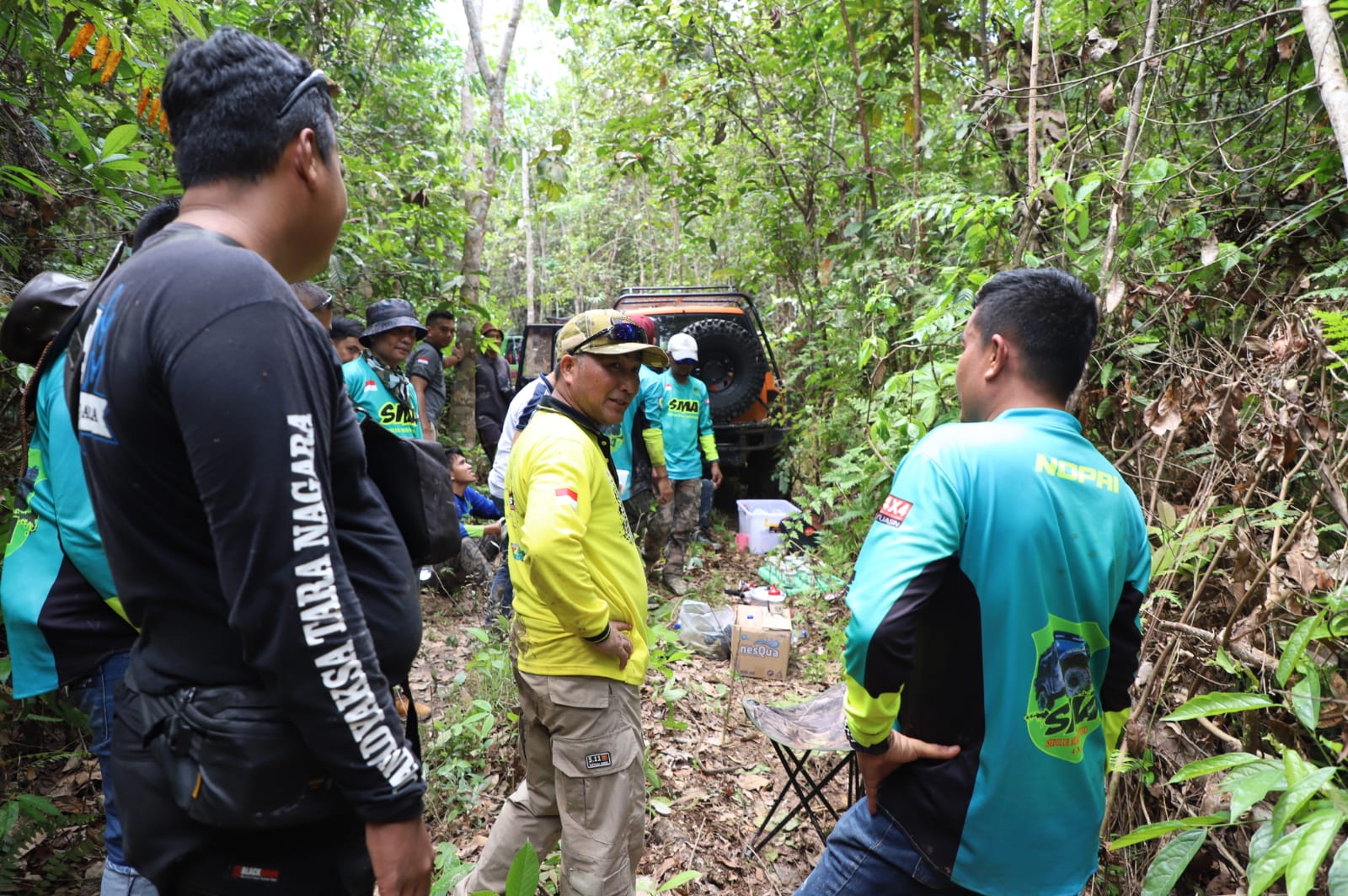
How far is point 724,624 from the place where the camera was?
211 inches

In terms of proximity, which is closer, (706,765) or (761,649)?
(706,765)

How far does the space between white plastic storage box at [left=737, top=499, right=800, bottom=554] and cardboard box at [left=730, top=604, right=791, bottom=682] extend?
2059 millimetres

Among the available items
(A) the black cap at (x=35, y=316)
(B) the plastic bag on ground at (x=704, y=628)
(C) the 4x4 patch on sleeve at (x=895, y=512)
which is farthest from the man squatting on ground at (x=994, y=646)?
(B) the plastic bag on ground at (x=704, y=628)

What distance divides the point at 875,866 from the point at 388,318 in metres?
4.16

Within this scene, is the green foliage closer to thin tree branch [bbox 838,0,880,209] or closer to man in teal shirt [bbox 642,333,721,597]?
man in teal shirt [bbox 642,333,721,597]

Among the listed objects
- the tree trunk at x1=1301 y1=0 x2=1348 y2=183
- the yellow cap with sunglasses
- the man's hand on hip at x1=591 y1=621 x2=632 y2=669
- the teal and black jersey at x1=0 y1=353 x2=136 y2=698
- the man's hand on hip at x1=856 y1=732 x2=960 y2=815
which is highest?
the tree trunk at x1=1301 y1=0 x2=1348 y2=183

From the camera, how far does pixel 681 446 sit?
6754 millimetres

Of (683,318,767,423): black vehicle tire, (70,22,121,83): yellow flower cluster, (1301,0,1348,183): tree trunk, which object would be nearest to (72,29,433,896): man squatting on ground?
(70,22,121,83): yellow flower cluster

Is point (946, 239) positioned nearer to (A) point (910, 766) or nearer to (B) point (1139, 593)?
(B) point (1139, 593)

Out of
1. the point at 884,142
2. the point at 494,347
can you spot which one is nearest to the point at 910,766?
the point at 494,347

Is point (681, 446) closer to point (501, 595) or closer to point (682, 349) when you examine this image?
point (682, 349)

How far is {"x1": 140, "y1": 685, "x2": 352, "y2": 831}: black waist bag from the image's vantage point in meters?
1.09

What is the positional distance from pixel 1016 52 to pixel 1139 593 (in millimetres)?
4125

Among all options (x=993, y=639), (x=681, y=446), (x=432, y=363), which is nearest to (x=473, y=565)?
(x=432, y=363)
